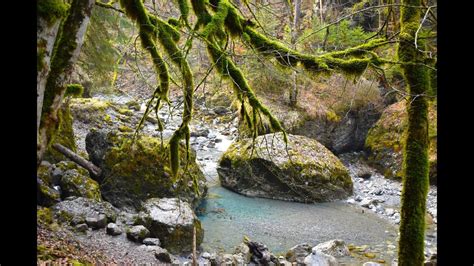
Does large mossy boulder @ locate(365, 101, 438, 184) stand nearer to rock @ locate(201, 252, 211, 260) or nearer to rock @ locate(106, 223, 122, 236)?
rock @ locate(201, 252, 211, 260)

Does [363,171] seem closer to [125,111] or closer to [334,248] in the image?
[334,248]

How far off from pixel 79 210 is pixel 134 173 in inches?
86.6

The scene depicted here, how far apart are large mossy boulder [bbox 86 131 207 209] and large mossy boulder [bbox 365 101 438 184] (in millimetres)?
8322

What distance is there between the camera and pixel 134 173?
9.20 meters

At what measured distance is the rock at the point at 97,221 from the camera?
22.7ft

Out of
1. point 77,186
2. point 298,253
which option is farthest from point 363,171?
point 77,186

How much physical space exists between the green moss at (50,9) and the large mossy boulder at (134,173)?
6878mm

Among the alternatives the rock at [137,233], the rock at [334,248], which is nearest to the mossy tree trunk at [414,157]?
the rock at [334,248]

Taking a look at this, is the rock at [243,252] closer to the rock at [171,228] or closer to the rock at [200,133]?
the rock at [171,228]
